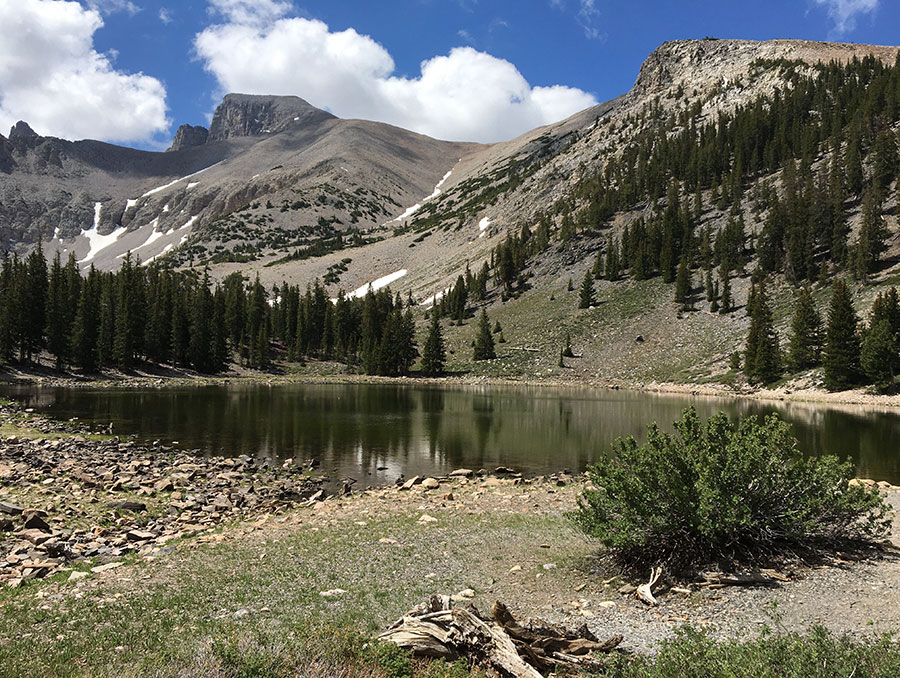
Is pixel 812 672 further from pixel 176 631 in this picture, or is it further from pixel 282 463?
pixel 282 463

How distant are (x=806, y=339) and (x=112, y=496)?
66.9 m

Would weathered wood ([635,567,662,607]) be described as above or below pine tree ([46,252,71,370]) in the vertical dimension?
below

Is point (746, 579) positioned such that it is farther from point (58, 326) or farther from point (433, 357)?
point (433, 357)

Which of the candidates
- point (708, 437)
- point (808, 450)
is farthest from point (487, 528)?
point (808, 450)

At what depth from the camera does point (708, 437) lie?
991 cm

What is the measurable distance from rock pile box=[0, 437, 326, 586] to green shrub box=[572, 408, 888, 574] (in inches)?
389

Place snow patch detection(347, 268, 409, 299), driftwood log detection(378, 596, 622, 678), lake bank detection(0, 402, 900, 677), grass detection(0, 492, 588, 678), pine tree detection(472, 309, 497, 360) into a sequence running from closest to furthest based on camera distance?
grass detection(0, 492, 588, 678)
driftwood log detection(378, 596, 622, 678)
lake bank detection(0, 402, 900, 677)
pine tree detection(472, 309, 497, 360)
snow patch detection(347, 268, 409, 299)

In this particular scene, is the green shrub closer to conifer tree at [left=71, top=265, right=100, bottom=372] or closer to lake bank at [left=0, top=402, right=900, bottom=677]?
lake bank at [left=0, top=402, right=900, bottom=677]

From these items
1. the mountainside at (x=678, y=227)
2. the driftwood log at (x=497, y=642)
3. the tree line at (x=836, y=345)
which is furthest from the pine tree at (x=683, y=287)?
the driftwood log at (x=497, y=642)

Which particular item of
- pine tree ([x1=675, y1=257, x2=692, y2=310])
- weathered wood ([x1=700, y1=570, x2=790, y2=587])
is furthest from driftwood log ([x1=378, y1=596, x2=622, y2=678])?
pine tree ([x1=675, y1=257, x2=692, y2=310])

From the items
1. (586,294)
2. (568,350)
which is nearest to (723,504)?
(568,350)

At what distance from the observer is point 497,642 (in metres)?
5.86

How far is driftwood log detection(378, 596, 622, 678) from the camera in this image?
5.73 m

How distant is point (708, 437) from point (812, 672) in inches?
218
